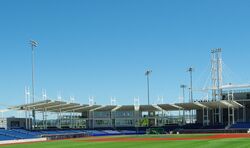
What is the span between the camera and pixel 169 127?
108062 mm

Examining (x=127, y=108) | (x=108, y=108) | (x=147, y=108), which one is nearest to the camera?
(x=108, y=108)

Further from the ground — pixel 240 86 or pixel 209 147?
pixel 240 86

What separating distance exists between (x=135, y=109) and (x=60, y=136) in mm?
32673

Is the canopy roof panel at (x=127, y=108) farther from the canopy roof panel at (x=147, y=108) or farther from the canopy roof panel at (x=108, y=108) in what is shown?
the canopy roof panel at (x=108, y=108)

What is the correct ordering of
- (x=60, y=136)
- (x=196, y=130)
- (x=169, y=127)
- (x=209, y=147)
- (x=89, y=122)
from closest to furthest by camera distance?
(x=209, y=147), (x=60, y=136), (x=196, y=130), (x=169, y=127), (x=89, y=122)

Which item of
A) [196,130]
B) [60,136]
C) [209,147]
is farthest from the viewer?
[196,130]

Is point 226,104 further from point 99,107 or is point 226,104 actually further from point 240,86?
point 99,107

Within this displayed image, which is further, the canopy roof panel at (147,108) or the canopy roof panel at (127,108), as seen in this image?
the canopy roof panel at (127,108)

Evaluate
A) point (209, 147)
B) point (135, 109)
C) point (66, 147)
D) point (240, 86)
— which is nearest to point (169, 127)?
point (135, 109)

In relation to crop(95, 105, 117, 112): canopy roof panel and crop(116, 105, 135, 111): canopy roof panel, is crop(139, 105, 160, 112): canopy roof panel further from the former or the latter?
crop(95, 105, 117, 112): canopy roof panel

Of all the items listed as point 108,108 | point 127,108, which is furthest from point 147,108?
point 108,108

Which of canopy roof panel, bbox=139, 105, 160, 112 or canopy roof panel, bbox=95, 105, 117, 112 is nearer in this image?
canopy roof panel, bbox=95, 105, 117, 112

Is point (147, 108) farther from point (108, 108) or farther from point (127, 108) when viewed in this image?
point (108, 108)

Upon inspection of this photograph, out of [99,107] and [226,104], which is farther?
[99,107]
